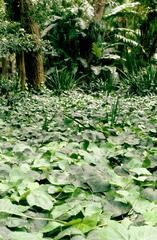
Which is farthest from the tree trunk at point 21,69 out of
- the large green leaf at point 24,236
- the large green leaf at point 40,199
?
the large green leaf at point 24,236

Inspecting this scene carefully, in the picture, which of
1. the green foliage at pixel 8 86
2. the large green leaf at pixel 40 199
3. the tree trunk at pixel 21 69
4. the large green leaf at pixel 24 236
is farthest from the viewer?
the tree trunk at pixel 21 69

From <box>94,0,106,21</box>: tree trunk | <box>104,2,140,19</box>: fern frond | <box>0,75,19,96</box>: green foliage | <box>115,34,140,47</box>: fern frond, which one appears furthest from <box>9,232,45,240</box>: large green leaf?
<box>94,0,106,21</box>: tree trunk

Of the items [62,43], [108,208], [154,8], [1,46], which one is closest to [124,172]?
[108,208]

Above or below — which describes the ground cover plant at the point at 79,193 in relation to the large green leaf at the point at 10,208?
below

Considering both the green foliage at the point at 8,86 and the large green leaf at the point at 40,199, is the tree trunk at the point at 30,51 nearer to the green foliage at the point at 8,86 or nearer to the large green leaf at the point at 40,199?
the green foliage at the point at 8,86

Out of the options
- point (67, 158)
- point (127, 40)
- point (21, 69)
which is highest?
point (127, 40)

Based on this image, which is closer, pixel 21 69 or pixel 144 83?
pixel 21 69

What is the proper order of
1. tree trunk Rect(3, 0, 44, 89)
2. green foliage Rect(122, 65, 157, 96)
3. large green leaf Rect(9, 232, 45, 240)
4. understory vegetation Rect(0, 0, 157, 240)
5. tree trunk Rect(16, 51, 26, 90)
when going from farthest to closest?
1. green foliage Rect(122, 65, 157, 96)
2. tree trunk Rect(16, 51, 26, 90)
3. tree trunk Rect(3, 0, 44, 89)
4. understory vegetation Rect(0, 0, 157, 240)
5. large green leaf Rect(9, 232, 45, 240)

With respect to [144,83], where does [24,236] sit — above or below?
above

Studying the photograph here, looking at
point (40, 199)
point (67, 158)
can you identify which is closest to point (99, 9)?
point (67, 158)

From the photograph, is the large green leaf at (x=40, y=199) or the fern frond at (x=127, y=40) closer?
the large green leaf at (x=40, y=199)

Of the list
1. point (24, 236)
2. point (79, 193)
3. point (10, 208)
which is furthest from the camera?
point (79, 193)

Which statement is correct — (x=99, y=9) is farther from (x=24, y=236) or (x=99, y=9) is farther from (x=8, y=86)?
(x=24, y=236)

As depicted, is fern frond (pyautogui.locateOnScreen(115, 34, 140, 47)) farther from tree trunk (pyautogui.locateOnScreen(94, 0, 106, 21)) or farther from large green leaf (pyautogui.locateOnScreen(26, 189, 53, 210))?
large green leaf (pyautogui.locateOnScreen(26, 189, 53, 210))
